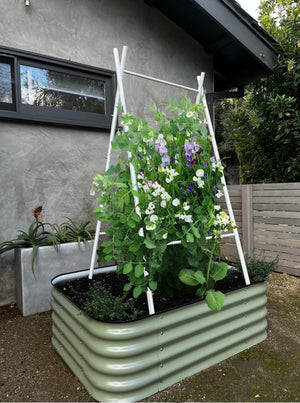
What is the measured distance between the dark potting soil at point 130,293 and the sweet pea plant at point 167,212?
7 centimetres

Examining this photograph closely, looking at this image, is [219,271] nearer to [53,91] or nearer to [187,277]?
[187,277]

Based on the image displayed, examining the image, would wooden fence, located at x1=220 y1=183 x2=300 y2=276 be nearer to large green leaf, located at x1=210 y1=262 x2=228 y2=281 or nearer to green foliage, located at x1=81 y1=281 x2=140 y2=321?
large green leaf, located at x1=210 y1=262 x2=228 y2=281

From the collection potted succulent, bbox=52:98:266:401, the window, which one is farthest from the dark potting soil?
the window

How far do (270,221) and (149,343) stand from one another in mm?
2471

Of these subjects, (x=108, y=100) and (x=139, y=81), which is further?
(x=139, y=81)

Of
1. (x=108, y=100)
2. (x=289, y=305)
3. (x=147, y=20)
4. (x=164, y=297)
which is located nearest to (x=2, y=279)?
(x=164, y=297)

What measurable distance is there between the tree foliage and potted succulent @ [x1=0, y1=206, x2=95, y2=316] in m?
2.70

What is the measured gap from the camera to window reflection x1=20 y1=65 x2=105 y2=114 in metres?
2.74

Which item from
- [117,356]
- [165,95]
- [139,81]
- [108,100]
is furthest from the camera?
[165,95]

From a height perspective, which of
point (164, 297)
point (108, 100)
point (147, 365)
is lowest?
point (147, 365)

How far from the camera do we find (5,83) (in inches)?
104

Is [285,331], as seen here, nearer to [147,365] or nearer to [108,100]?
[147,365]

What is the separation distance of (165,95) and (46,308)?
278 centimetres

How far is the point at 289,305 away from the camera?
2.44 m
